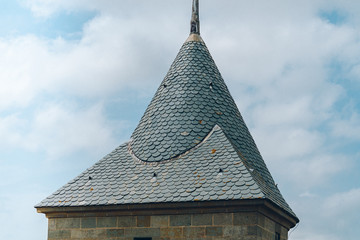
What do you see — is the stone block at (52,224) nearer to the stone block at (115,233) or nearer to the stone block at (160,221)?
the stone block at (115,233)

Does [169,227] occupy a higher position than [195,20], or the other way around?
[195,20]

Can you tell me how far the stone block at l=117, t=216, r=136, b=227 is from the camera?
63.3 feet

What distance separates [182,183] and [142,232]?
1693mm

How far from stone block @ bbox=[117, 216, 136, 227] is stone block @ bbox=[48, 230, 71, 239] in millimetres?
1504

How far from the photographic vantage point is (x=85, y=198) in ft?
65.1

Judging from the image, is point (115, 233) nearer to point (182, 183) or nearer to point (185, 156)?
point (182, 183)

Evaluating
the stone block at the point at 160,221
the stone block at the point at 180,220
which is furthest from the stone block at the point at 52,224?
the stone block at the point at 180,220

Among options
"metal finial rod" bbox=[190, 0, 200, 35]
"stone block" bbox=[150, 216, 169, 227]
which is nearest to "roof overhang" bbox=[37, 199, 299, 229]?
"stone block" bbox=[150, 216, 169, 227]

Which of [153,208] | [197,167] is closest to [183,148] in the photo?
[197,167]

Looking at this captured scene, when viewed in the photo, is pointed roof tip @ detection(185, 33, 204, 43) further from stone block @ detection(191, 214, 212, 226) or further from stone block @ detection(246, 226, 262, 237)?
stone block @ detection(246, 226, 262, 237)

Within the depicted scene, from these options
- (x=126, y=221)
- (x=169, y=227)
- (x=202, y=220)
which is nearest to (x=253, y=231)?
(x=202, y=220)

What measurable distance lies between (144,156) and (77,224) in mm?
2835

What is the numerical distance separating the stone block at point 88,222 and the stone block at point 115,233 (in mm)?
485

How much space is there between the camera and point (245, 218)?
18.4 meters
